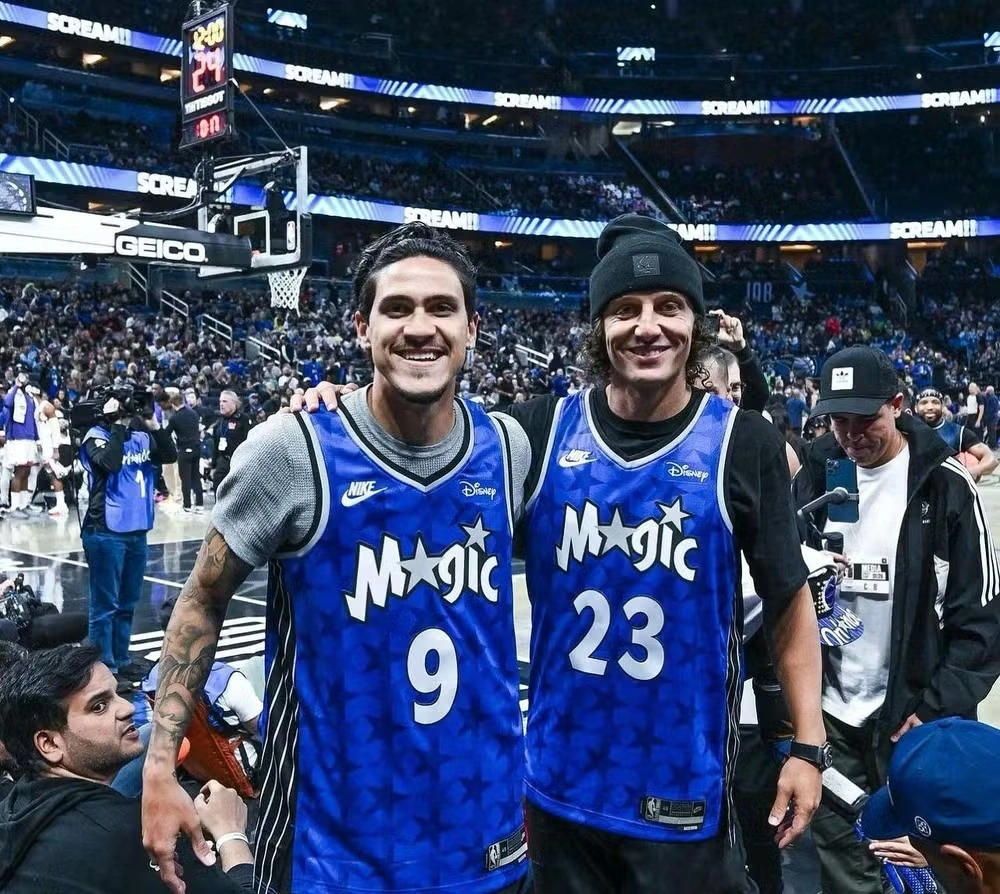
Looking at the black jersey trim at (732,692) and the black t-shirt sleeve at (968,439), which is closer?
the black jersey trim at (732,692)

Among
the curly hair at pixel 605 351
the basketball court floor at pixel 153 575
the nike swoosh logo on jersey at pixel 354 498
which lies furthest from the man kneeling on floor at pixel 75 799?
the basketball court floor at pixel 153 575

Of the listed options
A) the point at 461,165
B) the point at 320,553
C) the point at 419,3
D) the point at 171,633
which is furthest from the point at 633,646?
the point at 419,3

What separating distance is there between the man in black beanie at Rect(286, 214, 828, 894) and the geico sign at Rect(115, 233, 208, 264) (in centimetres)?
985

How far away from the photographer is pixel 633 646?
2.41 m

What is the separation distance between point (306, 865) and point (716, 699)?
1015mm

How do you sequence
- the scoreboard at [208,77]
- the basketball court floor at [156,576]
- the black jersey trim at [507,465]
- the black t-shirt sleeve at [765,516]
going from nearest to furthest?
1. the black jersey trim at [507,465]
2. the black t-shirt sleeve at [765,516]
3. the basketball court floor at [156,576]
4. the scoreboard at [208,77]

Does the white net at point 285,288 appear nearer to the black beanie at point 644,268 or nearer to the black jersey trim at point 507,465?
the black beanie at point 644,268

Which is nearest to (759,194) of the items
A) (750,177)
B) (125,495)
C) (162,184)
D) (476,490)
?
(750,177)

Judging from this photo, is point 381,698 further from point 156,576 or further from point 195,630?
point 156,576

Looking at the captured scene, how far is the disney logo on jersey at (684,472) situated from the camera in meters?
2.42

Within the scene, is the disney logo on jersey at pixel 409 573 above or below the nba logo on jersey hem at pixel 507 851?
above

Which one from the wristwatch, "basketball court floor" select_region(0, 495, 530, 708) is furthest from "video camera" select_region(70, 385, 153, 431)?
the wristwatch

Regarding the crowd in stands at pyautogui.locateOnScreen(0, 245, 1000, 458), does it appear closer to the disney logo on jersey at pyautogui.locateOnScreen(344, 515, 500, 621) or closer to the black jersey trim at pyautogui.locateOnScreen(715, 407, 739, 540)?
the black jersey trim at pyautogui.locateOnScreen(715, 407, 739, 540)

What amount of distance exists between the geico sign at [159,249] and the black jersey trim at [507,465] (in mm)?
9903
